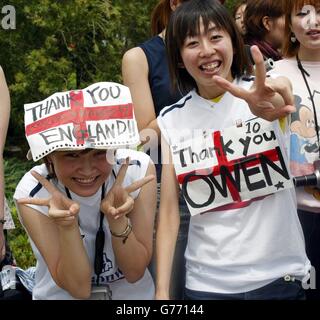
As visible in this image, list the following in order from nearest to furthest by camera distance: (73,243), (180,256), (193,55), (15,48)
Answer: (73,243) → (193,55) → (180,256) → (15,48)

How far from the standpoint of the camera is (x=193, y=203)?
2.32 metres

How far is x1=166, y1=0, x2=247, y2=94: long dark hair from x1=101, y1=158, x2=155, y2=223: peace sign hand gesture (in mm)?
531

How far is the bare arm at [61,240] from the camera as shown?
7.22 ft

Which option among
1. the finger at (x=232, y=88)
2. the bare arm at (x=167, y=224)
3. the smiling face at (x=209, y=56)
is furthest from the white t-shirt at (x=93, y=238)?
the finger at (x=232, y=88)

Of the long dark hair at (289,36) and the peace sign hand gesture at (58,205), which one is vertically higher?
the long dark hair at (289,36)

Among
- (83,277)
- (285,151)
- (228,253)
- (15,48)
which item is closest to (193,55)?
(285,151)

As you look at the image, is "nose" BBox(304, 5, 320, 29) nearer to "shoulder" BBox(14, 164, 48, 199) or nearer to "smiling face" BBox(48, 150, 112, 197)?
"smiling face" BBox(48, 150, 112, 197)

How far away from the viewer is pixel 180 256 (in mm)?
2617

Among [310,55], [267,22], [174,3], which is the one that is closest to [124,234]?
[310,55]

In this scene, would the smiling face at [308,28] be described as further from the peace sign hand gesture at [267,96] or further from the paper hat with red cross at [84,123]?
the paper hat with red cross at [84,123]

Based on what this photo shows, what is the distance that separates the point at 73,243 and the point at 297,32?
1.25 metres

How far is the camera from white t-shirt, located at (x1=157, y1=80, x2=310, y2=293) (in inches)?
88.8
